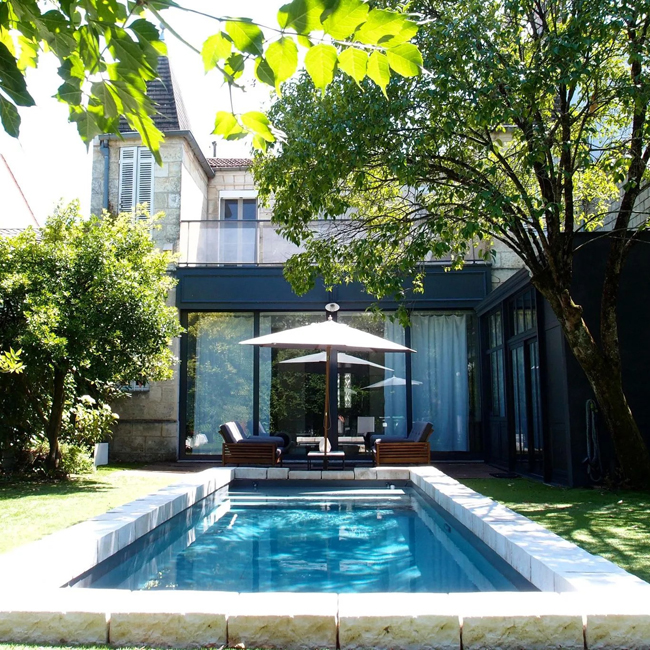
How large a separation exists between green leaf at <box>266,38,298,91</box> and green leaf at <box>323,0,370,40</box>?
0.13 m

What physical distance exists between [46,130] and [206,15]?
0.56 m

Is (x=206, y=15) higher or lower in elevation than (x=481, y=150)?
lower

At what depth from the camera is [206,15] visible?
1808mm

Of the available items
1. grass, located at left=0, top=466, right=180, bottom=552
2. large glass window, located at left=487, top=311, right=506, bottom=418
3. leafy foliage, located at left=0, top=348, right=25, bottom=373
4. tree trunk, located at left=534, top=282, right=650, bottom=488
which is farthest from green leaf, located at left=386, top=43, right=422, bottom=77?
large glass window, located at left=487, top=311, right=506, bottom=418

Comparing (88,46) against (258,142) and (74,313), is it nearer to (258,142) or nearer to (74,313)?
(258,142)

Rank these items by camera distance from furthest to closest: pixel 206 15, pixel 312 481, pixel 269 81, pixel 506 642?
1. pixel 312 481
2. pixel 506 642
3. pixel 269 81
4. pixel 206 15

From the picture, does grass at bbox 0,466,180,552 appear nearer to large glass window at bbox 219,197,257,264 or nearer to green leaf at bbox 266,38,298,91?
green leaf at bbox 266,38,298,91

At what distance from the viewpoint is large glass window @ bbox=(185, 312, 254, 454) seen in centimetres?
1452

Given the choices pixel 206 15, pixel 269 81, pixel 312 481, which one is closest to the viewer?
pixel 206 15

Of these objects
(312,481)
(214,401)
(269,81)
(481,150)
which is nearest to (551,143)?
(481,150)

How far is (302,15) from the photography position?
1.80 meters

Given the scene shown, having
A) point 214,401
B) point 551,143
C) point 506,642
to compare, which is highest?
point 551,143

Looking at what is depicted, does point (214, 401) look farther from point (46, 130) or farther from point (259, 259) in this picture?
point (46, 130)

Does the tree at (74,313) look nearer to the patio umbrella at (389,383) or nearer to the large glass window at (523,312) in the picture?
the patio umbrella at (389,383)
